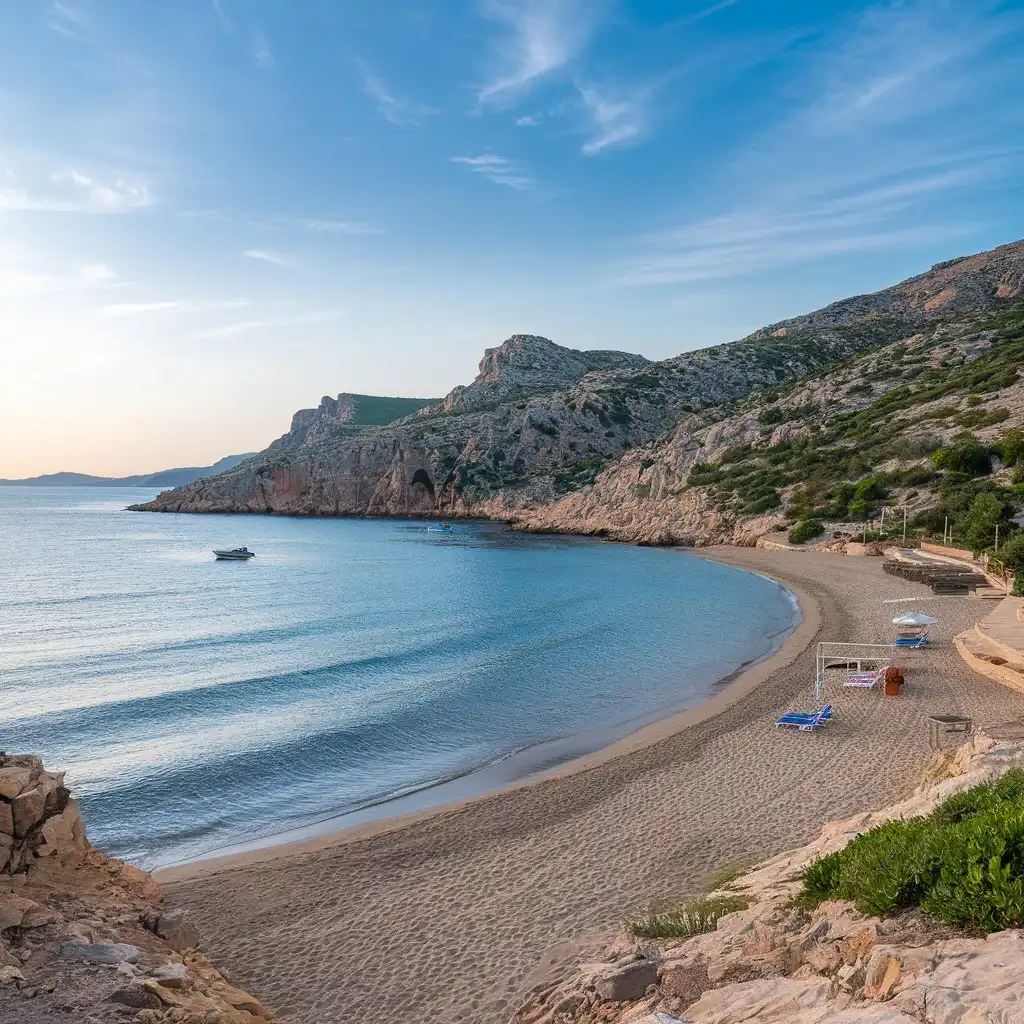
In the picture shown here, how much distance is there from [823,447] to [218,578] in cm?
5129

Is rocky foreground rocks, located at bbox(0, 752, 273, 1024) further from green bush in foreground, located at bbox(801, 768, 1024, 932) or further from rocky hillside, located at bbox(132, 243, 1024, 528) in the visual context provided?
rocky hillside, located at bbox(132, 243, 1024, 528)

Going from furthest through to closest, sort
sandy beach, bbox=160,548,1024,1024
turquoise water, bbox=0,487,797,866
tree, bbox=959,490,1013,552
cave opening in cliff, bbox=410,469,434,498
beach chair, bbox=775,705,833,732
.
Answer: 1. cave opening in cliff, bbox=410,469,434,498
2. tree, bbox=959,490,1013,552
3. beach chair, bbox=775,705,833,732
4. turquoise water, bbox=0,487,797,866
5. sandy beach, bbox=160,548,1024,1024

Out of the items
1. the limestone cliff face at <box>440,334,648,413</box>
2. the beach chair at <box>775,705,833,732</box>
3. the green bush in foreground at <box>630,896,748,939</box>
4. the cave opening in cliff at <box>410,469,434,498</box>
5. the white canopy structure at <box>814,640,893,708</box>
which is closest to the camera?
the green bush in foreground at <box>630,896,748,939</box>

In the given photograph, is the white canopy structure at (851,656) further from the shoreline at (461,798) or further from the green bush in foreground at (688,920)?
the green bush in foreground at (688,920)

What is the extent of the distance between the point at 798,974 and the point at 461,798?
1057cm

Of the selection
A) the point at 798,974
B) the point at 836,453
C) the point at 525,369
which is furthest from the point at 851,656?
the point at 525,369

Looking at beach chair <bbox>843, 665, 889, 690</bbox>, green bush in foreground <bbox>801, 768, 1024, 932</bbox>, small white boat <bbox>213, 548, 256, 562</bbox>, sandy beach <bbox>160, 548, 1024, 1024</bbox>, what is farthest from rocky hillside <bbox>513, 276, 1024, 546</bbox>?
green bush in foreground <bbox>801, 768, 1024, 932</bbox>

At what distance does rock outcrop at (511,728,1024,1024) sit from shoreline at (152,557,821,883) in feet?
20.7

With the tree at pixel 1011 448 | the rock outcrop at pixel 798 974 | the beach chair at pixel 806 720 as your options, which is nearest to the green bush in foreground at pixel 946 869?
the rock outcrop at pixel 798 974

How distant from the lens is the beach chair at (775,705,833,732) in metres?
17.7

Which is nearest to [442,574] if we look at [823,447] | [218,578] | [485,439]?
[218,578]

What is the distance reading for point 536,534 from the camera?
7994 centimetres

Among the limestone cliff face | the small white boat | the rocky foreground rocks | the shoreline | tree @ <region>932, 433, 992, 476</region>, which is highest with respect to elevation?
the limestone cliff face

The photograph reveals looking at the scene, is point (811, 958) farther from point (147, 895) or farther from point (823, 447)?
point (823, 447)
